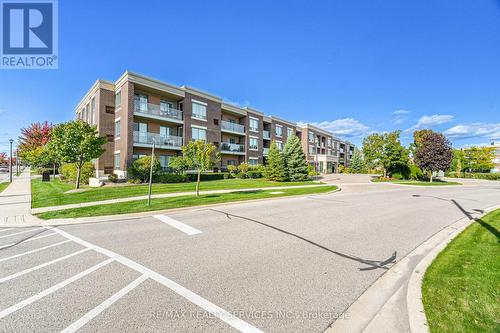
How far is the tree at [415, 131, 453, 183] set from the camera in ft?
95.6

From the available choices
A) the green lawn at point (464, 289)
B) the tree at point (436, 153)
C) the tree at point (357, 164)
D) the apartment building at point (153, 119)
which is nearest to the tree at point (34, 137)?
the apartment building at point (153, 119)

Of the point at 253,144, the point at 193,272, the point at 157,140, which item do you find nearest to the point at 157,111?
the point at 157,140

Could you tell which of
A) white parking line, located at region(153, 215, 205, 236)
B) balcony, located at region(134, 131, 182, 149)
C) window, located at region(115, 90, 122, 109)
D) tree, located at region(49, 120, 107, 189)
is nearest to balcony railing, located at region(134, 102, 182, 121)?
balcony, located at region(134, 131, 182, 149)

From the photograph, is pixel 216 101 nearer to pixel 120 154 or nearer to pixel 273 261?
pixel 120 154

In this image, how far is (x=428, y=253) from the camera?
5.25 m

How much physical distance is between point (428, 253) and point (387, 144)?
3172 centimetres

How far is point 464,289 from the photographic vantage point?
11.4ft

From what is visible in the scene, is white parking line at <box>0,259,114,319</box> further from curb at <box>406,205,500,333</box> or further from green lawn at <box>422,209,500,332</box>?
green lawn at <box>422,209,500,332</box>

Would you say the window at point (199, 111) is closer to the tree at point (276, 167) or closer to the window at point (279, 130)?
the tree at point (276, 167)

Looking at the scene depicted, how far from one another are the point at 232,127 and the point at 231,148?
324 centimetres

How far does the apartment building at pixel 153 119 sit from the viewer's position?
2200 centimetres

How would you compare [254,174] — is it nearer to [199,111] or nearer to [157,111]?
[199,111]

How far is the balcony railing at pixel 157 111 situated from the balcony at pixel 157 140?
2.14 meters

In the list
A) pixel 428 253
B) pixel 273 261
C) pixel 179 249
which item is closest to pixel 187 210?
pixel 179 249
